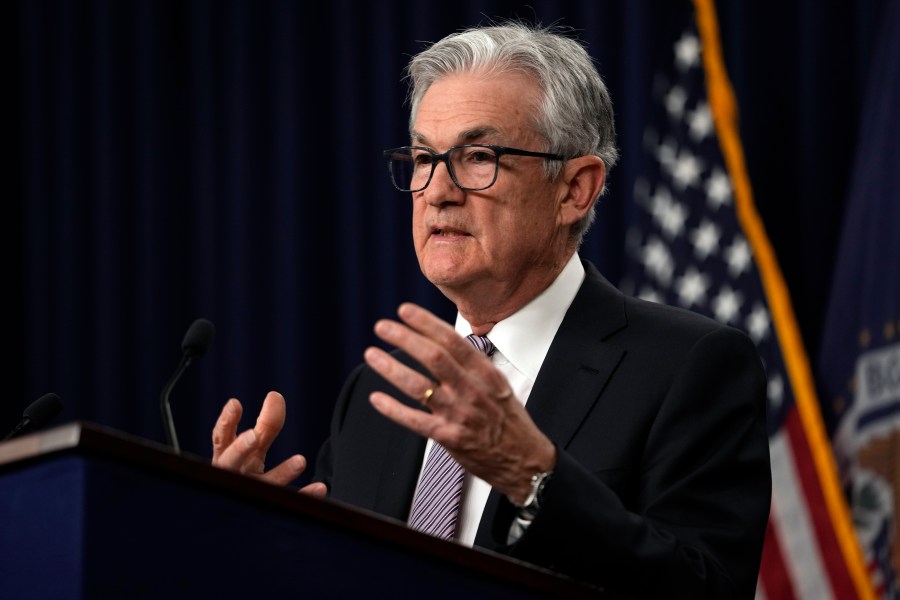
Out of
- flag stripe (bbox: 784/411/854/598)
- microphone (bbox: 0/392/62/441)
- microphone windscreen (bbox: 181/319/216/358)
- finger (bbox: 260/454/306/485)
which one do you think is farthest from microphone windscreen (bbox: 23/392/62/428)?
flag stripe (bbox: 784/411/854/598)

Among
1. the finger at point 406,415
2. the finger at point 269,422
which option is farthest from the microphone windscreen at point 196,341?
the finger at point 406,415

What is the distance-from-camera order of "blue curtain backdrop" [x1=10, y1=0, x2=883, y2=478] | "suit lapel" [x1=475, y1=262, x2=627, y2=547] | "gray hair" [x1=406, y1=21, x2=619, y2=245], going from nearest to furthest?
1. "suit lapel" [x1=475, y1=262, x2=627, y2=547]
2. "gray hair" [x1=406, y1=21, x2=619, y2=245]
3. "blue curtain backdrop" [x1=10, y1=0, x2=883, y2=478]

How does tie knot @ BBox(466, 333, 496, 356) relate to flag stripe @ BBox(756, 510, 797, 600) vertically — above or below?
above

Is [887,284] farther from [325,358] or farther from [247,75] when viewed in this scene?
[247,75]

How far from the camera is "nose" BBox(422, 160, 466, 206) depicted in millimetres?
2039

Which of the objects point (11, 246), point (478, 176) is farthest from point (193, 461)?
point (11, 246)

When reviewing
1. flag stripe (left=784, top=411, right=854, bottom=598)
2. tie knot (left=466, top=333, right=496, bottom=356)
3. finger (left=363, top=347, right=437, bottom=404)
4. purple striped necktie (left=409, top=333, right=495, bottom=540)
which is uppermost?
finger (left=363, top=347, right=437, bottom=404)

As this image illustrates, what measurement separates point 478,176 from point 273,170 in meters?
2.54

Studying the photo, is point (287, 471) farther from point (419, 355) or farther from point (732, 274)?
point (732, 274)

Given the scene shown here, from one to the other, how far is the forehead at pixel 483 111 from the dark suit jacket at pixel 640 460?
11.4 inches

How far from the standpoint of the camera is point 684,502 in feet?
5.56

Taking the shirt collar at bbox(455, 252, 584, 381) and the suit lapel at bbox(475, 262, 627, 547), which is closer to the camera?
the suit lapel at bbox(475, 262, 627, 547)

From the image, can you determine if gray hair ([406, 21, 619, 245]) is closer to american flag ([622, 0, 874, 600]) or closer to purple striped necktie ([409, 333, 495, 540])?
purple striped necktie ([409, 333, 495, 540])

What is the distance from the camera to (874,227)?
3.25 metres
